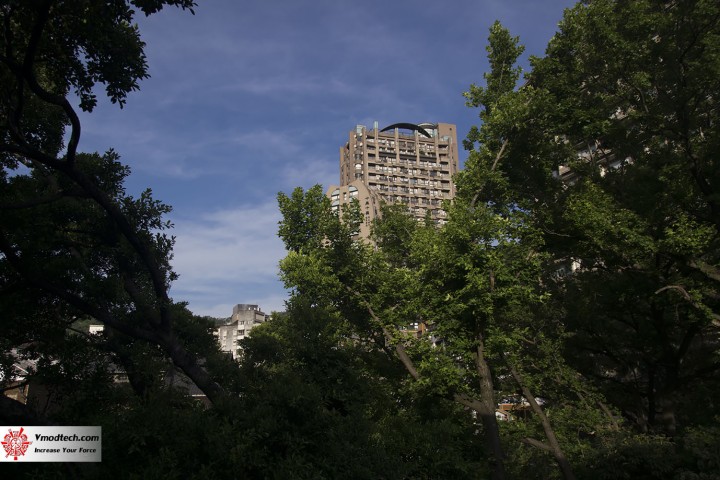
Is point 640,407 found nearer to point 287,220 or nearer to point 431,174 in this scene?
point 287,220

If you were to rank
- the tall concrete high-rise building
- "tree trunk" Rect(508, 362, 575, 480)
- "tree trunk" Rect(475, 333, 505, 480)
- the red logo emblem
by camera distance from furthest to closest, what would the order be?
the tall concrete high-rise building, "tree trunk" Rect(508, 362, 575, 480), "tree trunk" Rect(475, 333, 505, 480), the red logo emblem

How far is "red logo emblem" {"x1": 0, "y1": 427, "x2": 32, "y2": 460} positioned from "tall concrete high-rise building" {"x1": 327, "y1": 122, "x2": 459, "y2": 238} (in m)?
96.7

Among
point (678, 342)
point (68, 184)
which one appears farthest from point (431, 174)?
point (68, 184)

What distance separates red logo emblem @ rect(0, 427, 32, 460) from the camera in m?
7.48

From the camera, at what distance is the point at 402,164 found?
108 meters

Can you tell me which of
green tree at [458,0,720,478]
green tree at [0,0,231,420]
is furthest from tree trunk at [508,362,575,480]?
green tree at [0,0,231,420]

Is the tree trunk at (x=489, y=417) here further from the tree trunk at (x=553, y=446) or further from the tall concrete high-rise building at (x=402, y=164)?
the tall concrete high-rise building at (x=402, y=164)

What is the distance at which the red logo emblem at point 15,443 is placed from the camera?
748 centimetres

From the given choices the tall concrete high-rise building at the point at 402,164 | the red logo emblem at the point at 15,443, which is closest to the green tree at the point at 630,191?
the red logo emblem at the point at 15,443

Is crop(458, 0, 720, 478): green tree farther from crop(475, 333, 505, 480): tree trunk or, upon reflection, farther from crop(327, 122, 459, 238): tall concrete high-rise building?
crop(327, 122, 459, 238): tall concrete high-rise building

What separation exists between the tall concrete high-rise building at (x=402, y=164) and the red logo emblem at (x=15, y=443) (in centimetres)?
9671

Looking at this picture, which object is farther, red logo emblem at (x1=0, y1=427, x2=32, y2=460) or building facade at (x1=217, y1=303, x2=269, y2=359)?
building facade at (x1=217, y1=303, x2=269, y2=359)

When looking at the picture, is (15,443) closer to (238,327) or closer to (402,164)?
(238,327)

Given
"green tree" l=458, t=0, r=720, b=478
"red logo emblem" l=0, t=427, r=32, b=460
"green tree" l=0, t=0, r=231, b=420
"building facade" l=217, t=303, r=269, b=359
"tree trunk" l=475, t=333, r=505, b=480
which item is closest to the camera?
"red logo emblem" l=0, t=427, r=32, b=460
